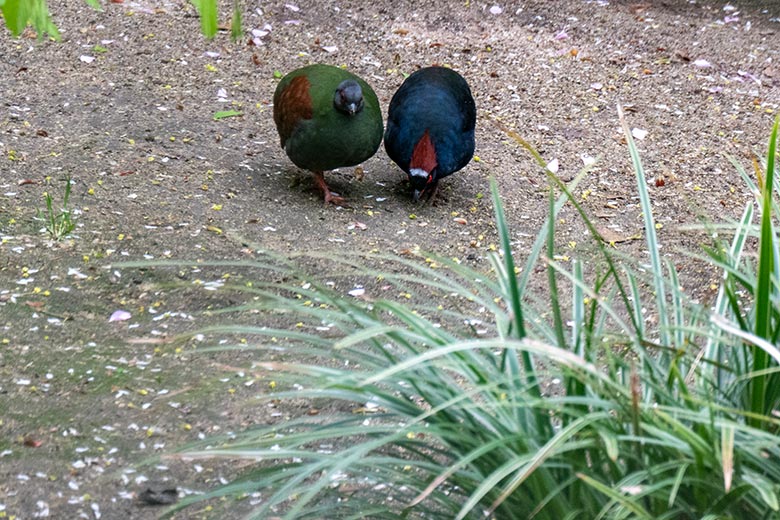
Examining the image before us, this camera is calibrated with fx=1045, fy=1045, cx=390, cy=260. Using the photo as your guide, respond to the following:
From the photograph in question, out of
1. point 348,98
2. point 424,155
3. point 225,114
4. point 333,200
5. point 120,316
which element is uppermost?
point 348,98

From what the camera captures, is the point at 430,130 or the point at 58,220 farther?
the point at 430,130

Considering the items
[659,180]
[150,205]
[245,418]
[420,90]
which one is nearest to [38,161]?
[150,205]

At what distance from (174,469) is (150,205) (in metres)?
2.03

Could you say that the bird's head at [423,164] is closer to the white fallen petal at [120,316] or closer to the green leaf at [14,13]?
the white fallen petal at [120,316]

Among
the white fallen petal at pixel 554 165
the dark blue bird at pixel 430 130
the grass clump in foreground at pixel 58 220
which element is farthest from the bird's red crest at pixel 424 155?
the grass clump in foreground at pixel 58 220

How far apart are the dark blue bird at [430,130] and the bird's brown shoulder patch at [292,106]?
51 cm

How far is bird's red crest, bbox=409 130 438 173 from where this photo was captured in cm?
481

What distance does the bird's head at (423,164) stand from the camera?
480 centimetres

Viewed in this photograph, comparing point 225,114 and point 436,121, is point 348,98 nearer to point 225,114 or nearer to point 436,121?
point 436,121

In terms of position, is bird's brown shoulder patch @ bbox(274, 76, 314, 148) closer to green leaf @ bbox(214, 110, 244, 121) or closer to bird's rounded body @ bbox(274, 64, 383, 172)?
bird's rounded body @ bbox(274, 64, 383, 172)

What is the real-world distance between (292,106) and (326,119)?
0.18 metres

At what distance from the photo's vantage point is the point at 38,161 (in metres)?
4.85

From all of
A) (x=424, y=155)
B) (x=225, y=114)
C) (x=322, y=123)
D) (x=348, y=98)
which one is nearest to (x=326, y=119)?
(x=322, y=123)

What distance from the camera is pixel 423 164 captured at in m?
4.80
